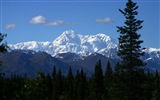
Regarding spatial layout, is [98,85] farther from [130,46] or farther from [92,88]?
[130,46]

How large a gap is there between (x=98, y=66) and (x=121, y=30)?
48.9 meters

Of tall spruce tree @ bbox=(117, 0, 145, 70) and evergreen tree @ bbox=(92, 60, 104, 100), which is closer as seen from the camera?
tall spruce tree @ bbox=(117, 0, 145, 70)

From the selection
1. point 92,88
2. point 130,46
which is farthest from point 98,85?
point 130,46

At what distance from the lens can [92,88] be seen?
94438 millimetres

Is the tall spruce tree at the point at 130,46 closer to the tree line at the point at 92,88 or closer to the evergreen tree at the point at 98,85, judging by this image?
the tree line at the point at 92,88

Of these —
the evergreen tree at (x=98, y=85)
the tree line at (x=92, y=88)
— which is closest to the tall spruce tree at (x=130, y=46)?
the tree line at (x=92, y=88)

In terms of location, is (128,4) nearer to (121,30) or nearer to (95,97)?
(121,30)

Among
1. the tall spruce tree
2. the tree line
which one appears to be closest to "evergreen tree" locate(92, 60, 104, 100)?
the tree line

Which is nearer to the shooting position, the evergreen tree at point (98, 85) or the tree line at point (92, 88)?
the tree line at point (92, 88)

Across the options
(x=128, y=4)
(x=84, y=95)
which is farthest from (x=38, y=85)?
(x=128, y=4)

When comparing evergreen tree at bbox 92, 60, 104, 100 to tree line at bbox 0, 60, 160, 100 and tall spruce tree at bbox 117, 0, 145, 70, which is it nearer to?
tree line at bbox 0, 60, 160, 100

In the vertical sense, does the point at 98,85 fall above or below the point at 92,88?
above

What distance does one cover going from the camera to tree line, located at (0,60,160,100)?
44.5m

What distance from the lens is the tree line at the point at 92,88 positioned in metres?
44.5
